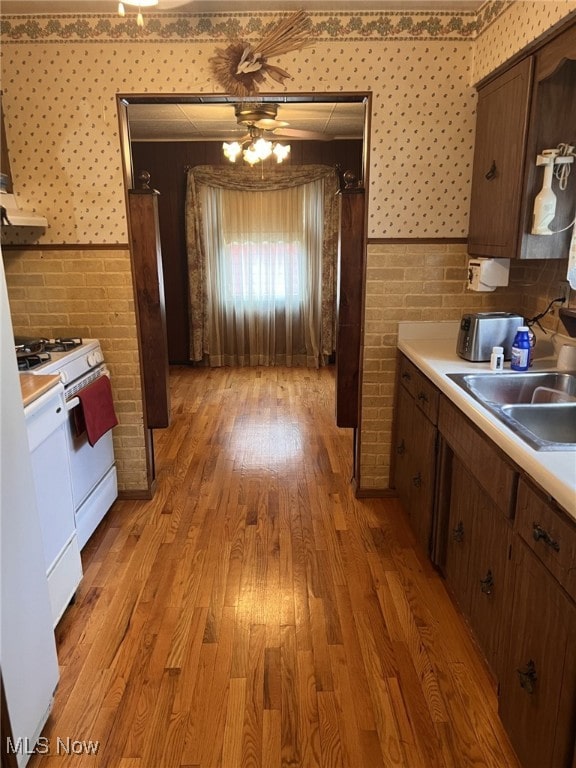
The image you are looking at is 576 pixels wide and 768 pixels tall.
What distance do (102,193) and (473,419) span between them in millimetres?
2181

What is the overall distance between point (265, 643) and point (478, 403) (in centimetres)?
121

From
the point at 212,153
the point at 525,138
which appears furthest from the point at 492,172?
the point at 212,153

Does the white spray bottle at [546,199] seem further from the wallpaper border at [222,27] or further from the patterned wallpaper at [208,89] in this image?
the wallpaper border at [222,27]

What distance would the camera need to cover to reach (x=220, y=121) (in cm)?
480

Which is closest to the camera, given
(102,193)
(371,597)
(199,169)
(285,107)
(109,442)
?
(371,597)

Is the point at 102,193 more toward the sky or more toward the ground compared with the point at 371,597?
more toward the sky

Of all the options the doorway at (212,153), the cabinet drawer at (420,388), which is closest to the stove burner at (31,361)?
the doorway at (212,153)

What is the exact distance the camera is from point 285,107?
4.23 metres

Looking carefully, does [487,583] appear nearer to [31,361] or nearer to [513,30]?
[31,361]

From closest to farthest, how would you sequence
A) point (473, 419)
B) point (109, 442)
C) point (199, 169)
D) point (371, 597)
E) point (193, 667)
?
1. point (473, 419)
2. point (193, 667)
3. point (371, 597)
4. point (109, 442)
5. point (199, 169)

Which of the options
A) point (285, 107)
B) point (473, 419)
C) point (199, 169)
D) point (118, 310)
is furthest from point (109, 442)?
point (199, 169)

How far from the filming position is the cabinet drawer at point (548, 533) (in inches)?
46.3

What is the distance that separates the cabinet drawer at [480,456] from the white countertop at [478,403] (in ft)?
0.13

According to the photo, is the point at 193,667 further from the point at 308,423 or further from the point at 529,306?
the point at 308,423
